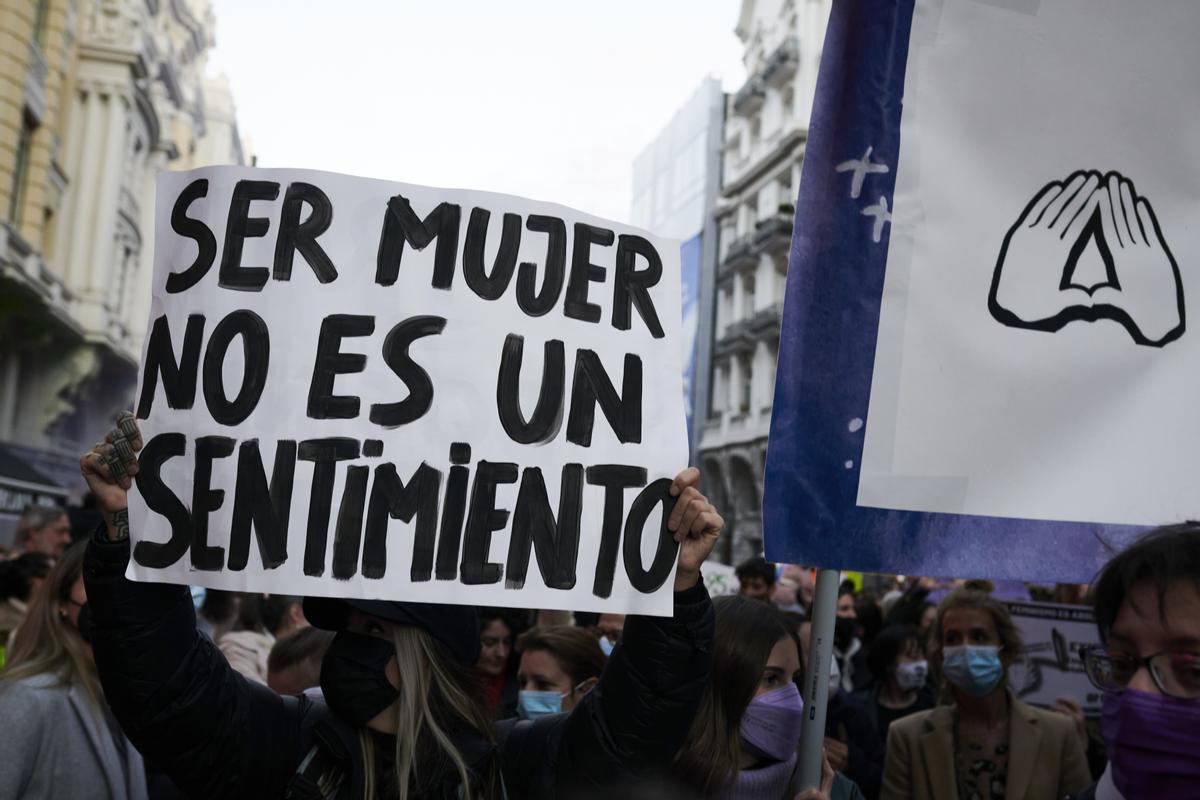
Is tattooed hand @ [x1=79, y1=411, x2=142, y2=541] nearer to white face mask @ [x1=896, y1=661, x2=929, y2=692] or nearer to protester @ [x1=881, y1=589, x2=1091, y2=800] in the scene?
protester @ [x1=881, y1=589, x2=1091, y2=800]

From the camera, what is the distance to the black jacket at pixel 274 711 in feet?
6.77

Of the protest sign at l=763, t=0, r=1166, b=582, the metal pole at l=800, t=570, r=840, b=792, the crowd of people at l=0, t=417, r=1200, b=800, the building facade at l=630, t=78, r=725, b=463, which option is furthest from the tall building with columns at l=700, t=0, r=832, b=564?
the metal pole at l=800, t=570, r=840, b=792

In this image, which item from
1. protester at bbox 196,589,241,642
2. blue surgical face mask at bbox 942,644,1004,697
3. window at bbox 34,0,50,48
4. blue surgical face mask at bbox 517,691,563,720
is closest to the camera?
blue surgical face mask at bbox 517,691,563,720

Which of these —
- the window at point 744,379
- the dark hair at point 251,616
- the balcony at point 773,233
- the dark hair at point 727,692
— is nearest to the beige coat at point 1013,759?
the dark hair at point 727,692

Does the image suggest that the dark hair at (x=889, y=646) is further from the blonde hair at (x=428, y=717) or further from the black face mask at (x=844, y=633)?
the blonde hair at (x=428, y=717)

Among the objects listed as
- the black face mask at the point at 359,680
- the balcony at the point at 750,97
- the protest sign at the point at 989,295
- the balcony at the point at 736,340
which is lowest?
the black face mask at the point at 359,680

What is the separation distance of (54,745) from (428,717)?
130 centimetres

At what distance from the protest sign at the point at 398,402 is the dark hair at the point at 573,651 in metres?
1.77

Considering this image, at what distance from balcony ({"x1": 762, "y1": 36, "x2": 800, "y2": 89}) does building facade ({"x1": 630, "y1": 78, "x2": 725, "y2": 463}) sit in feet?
19.6

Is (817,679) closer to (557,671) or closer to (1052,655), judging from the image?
(557,671)

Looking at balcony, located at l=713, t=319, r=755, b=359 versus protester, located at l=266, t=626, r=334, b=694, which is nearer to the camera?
protester, located at l=266, t=626, r=334, b=694

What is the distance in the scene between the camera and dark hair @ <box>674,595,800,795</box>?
291cm

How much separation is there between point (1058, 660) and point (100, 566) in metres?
5.03

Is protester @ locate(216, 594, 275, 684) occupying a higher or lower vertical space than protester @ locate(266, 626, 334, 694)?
lower
